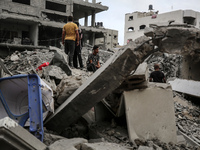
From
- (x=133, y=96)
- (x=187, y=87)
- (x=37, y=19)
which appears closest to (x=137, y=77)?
(x=133, y=96)

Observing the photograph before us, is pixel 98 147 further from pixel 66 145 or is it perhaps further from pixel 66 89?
pixel 66 89

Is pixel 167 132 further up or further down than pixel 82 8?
further down

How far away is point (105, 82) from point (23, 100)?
4.59 ft

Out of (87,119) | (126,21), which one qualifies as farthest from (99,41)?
(87,119)

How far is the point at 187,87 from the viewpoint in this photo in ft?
22.6

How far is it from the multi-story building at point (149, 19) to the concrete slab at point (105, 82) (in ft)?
77.8

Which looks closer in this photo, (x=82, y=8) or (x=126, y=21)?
(x=82, y=8)

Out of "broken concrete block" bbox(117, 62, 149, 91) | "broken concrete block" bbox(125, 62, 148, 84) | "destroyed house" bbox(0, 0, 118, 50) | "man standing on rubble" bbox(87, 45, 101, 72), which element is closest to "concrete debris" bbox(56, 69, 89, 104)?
"broken concrete block" bbox(117, 62, 149, 91)

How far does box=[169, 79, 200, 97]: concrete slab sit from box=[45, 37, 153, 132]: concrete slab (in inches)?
174

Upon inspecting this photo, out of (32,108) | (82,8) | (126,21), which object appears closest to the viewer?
(32,108)

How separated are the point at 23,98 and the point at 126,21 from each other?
31.7 metres

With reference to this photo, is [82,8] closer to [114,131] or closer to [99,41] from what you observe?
[99,41]

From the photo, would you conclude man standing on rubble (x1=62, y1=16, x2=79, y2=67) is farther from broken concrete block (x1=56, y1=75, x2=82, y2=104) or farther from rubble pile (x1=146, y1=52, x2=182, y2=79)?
rubble pile (x1=146, y1=52, x2=182, y2=79)

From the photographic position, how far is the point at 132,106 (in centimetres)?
314
